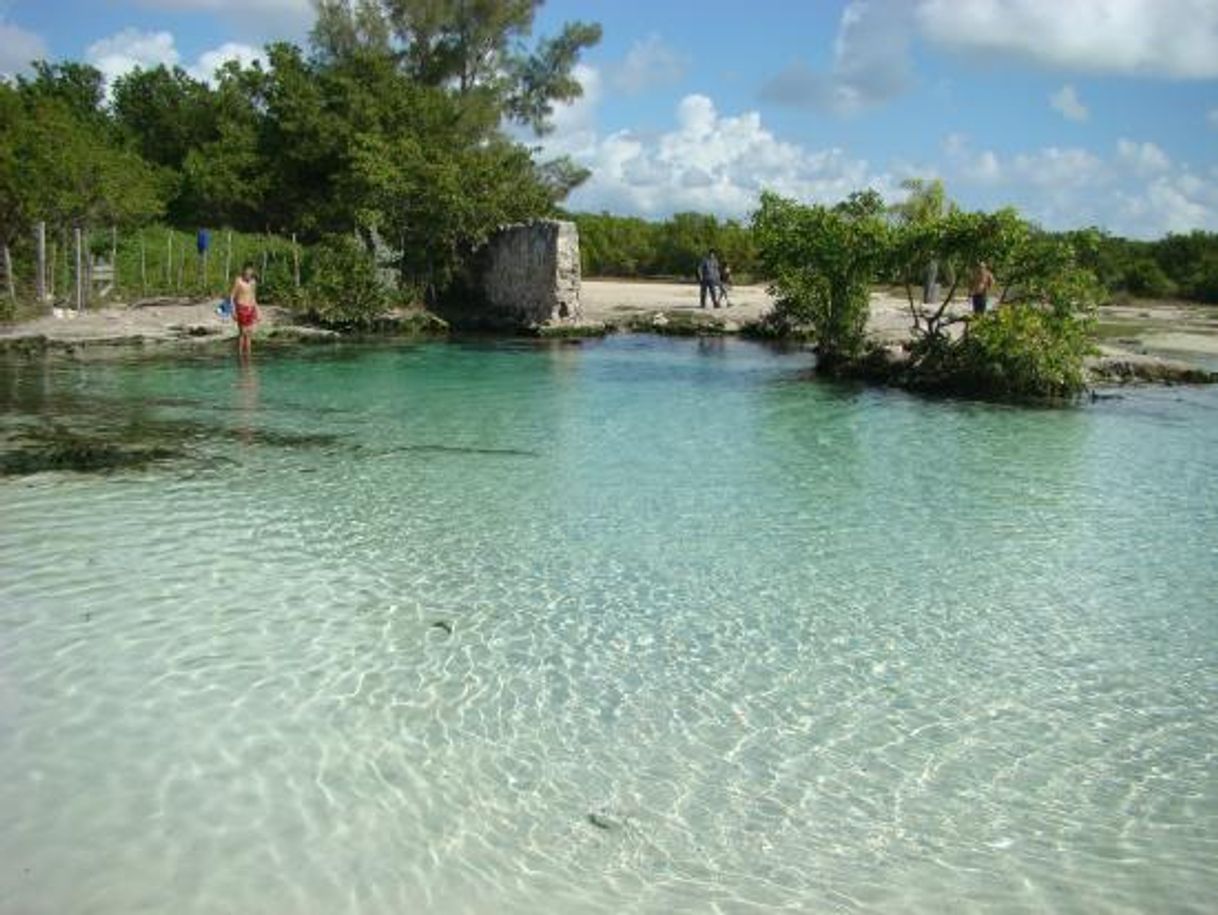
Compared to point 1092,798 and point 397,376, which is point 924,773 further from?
point 397,376

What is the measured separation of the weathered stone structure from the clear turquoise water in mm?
18743

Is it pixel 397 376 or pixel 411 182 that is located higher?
pixel 411 182

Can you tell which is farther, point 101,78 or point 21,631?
point 101,78

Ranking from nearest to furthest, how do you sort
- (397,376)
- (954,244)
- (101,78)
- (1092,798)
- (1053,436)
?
(1092,798)
(1053,436)
(954,244)
(397,376)
(101,78)

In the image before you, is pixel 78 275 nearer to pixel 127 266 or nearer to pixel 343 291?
pixel 127 266

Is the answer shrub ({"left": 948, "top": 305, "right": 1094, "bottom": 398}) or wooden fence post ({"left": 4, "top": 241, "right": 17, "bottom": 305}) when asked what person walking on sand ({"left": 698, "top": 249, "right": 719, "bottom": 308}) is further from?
wooden fence post ({"left": 4, "top": 241, "right": 17, "bottom": 305})

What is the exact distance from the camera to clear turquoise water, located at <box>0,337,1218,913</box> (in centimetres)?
478

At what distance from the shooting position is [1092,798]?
550cm

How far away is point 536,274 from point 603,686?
2658 cm

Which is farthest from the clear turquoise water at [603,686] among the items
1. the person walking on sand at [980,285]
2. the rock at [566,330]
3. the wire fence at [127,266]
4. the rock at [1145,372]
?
the rock at [566,330]

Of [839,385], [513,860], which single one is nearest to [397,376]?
[839,385]

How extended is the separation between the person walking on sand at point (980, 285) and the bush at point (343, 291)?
1640cm

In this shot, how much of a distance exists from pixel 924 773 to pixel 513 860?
7.35ft

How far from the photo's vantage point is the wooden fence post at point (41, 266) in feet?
83.7
